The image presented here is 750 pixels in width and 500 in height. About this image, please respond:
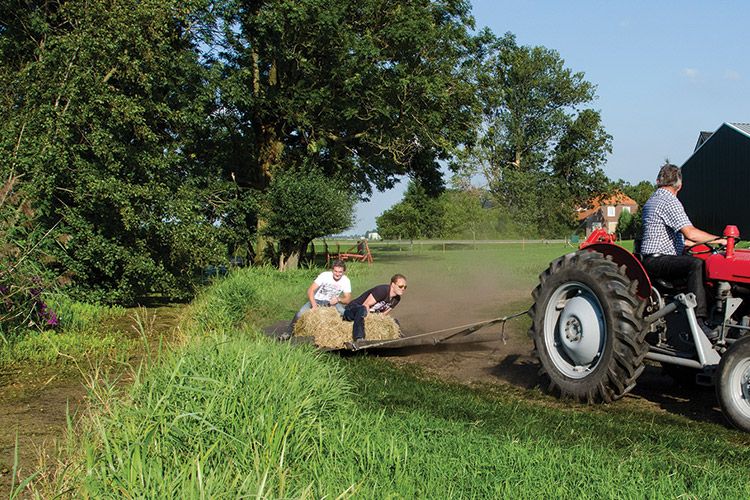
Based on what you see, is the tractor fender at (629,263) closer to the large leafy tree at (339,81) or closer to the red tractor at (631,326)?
the red tractor at (631,326)

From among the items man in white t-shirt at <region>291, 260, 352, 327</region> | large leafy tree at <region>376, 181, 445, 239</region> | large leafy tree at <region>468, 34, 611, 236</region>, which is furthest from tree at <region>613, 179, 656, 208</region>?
man in white t-shirt at <region>291, 260, 352, 327</region>

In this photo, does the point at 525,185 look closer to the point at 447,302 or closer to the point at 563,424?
the point at 447,302

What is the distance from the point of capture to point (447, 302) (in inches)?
629

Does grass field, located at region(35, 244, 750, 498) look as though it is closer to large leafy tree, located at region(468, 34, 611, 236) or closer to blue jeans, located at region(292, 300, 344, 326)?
blue jeans, located at region(292, 300, 344, 326)

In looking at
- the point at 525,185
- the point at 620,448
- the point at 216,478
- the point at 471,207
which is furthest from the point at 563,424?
the point at 525,185

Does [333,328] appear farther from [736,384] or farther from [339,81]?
[339,81]

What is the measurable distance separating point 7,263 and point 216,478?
253 inches

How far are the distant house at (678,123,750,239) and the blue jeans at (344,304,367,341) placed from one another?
29.3 metres

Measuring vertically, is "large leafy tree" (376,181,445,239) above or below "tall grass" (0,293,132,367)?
above

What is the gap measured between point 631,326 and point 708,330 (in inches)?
25.7

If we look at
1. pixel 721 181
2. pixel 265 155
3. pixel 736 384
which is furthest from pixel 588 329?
pixel 721 181

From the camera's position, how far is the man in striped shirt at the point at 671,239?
6.46 meters

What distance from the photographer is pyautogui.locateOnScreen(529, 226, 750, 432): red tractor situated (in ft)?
20.4

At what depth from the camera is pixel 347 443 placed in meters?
4.86
